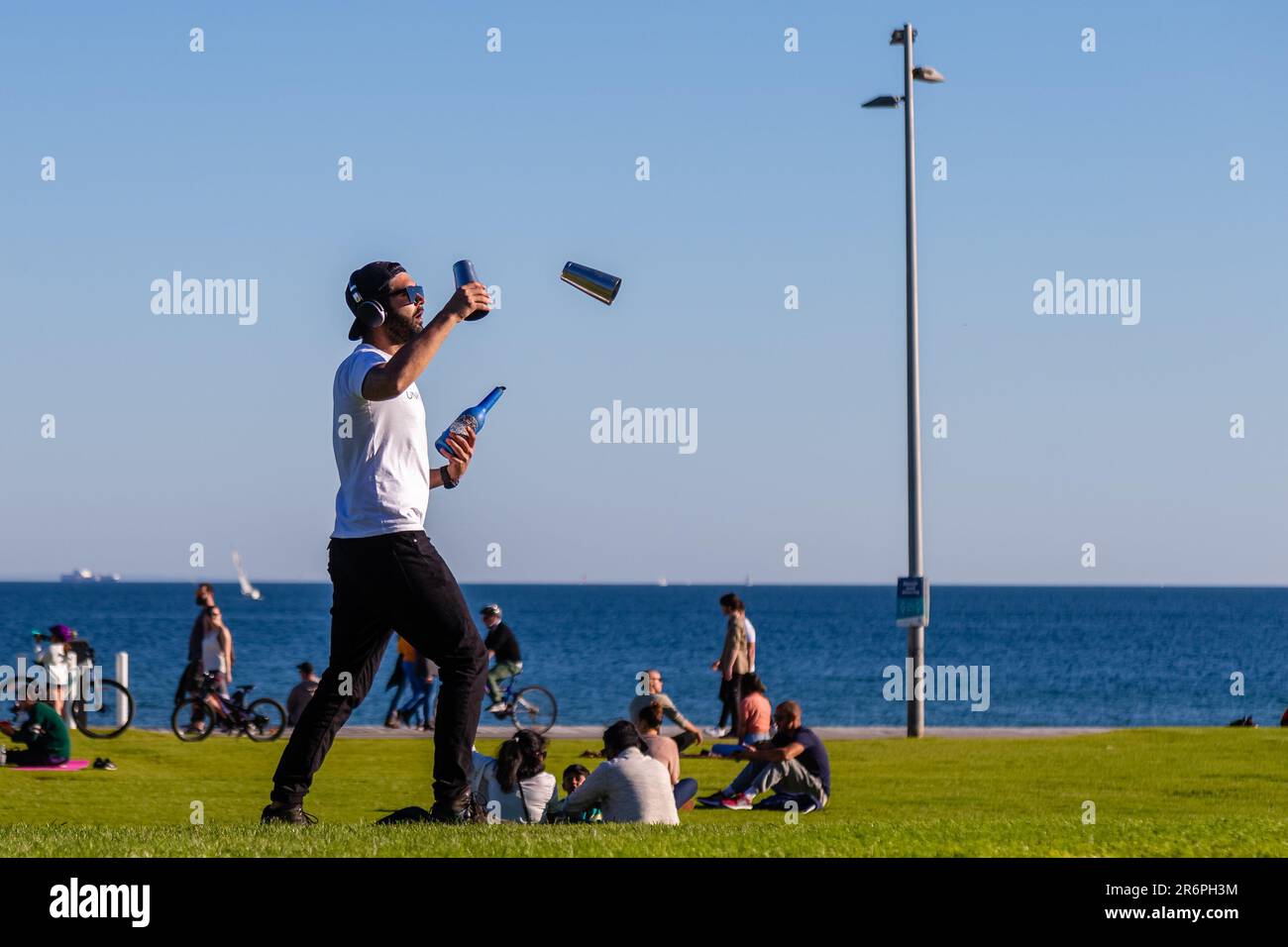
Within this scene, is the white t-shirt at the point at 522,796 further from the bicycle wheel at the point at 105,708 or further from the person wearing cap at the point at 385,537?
the bicycle wheel at the point at 105,708

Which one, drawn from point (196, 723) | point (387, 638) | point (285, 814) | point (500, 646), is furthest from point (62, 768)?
point (387, 638)

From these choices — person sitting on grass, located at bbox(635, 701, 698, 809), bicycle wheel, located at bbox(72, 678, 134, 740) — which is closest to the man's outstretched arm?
person sitting on grass, located at bbox(635, 701, 698, 809)

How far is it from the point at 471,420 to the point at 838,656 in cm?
10171

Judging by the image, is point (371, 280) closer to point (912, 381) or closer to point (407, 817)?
point (407, 817)

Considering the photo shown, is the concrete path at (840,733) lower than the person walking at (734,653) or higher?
lower

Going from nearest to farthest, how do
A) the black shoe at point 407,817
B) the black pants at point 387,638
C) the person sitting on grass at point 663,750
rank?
1. the black pants at point 387,638
2. the black shoe at point 407,817
3. the person sitting on grass at point 663,750

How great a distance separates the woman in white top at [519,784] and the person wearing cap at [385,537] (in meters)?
4.06

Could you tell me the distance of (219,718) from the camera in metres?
21.7

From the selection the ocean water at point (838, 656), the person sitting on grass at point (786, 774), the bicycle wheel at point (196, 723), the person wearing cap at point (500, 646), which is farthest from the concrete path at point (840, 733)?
the ocean water at point (838, 656)

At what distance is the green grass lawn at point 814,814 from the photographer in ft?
21.8

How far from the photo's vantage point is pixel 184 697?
21875 millimetres
